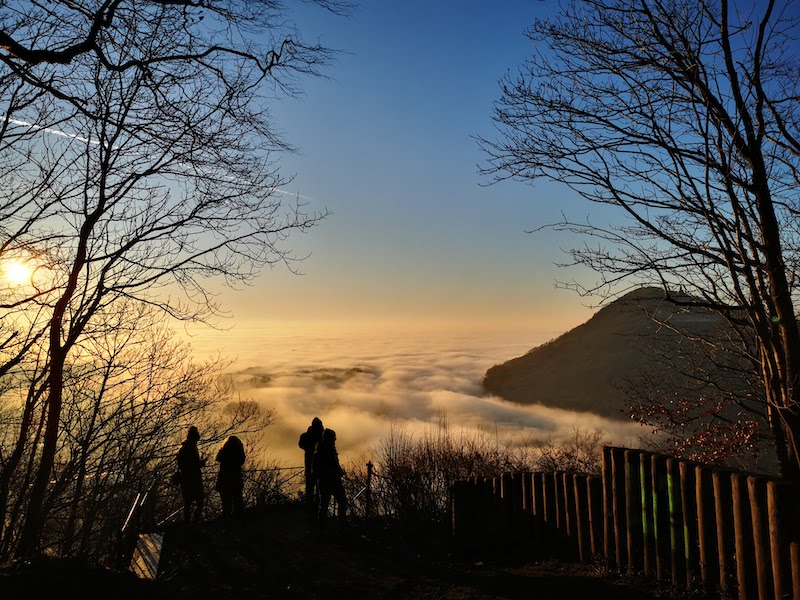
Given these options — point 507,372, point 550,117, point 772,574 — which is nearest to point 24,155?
point 550,117

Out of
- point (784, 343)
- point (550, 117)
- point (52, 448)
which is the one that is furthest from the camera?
point (52, 448)

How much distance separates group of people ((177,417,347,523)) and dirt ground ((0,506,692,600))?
21.3 inches

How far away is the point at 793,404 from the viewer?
6.28 metres

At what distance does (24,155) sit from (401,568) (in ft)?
25.1

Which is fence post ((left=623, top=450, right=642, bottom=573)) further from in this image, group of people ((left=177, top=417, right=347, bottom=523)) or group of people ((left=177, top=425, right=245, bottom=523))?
group of people ((left=177, top=425, right=245, bottom=523))

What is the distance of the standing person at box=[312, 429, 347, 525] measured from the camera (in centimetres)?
1074

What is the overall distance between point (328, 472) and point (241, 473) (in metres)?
2.10

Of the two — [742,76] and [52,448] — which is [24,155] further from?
[742,76]

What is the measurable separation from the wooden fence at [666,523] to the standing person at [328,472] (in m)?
3.17

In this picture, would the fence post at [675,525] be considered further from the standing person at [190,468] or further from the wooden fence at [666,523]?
the standing person at [190,468]

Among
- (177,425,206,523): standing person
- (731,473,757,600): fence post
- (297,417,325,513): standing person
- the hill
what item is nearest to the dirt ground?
(297,417,325,513): standing person

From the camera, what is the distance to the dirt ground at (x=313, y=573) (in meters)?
5.62

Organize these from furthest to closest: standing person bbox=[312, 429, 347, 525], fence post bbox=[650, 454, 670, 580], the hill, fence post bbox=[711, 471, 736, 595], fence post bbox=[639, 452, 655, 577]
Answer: the hill < standing person bbox=[312, 429, 347, 525] < fence post bbox=[639, 452, 655, 577] < fence post bbox=[650, 454, 670, 580] < fence post bbox=[711, 471, 736, 595]

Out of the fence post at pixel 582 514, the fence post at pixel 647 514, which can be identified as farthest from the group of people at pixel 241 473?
the fence post at pixel 647 514
